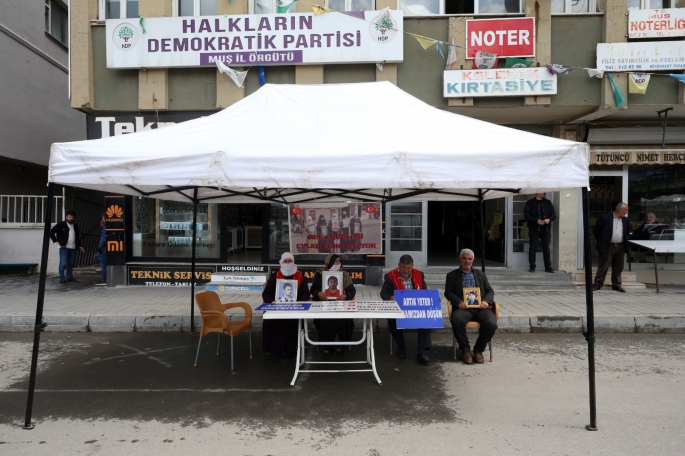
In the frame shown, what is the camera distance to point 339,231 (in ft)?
A: 33.3

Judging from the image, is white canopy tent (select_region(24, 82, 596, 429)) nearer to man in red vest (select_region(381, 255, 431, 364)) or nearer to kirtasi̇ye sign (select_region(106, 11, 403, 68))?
man in red vest (select_region(381, 255, 431, 364))

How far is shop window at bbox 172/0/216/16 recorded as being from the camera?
10578 mm

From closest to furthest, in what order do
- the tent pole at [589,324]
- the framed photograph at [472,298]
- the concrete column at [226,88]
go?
the tent pole at [589,324] → the framed photograph at [472,298] → the concrete column at [226,88]

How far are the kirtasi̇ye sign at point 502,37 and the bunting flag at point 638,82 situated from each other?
2062mm

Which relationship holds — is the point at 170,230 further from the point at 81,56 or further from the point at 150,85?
the point at 81,56

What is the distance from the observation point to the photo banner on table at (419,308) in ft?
18.4

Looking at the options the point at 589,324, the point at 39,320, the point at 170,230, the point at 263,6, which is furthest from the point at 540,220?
the point at 39,320

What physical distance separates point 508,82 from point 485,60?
0.68 metres

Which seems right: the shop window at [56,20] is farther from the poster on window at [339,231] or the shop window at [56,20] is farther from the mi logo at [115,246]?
the poster on window at [339,231]

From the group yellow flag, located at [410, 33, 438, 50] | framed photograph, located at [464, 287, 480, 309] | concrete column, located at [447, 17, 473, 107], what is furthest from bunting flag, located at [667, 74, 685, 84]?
framed photograph, located at [464, 287, 480, 309]

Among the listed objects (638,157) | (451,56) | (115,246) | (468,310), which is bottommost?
(468,310)

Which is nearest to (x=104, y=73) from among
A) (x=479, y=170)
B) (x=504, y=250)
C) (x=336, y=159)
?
(x=336, y=159)

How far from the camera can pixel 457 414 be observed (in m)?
4.18

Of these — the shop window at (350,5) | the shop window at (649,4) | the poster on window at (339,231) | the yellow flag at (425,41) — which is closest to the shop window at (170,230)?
the poster on window at (339,231)
